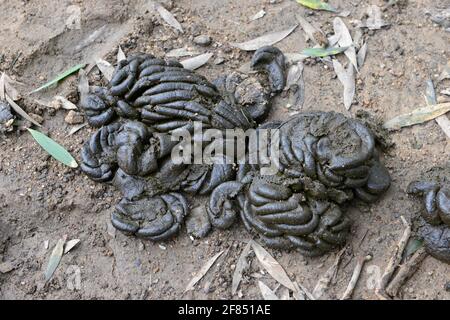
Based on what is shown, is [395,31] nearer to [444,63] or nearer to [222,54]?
[444,63]

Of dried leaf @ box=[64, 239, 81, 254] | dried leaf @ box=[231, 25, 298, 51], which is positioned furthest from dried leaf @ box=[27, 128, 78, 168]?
dried leaf @ box=[231, 25, 298, 51]

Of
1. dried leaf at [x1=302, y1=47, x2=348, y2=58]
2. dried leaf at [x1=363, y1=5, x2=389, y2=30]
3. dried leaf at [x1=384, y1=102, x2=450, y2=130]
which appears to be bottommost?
dried leaf at [x1=384, y1=102, x2=450, y2=130]

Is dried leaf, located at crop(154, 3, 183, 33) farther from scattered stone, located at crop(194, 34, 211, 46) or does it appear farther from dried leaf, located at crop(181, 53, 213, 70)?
dried leaf, located at crop(181, 53, 213, 70)

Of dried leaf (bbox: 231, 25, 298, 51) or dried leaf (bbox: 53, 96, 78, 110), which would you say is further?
dried leaf (bbox: 231, 25, 298, 51)

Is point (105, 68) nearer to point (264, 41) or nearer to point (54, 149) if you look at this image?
point (54, 149)

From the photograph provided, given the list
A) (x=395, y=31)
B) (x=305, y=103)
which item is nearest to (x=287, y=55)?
(x=305, y=103)

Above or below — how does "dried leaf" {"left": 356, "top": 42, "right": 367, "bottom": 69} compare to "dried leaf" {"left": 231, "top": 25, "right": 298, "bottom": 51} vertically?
below

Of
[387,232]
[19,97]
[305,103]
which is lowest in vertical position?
[387,232]
